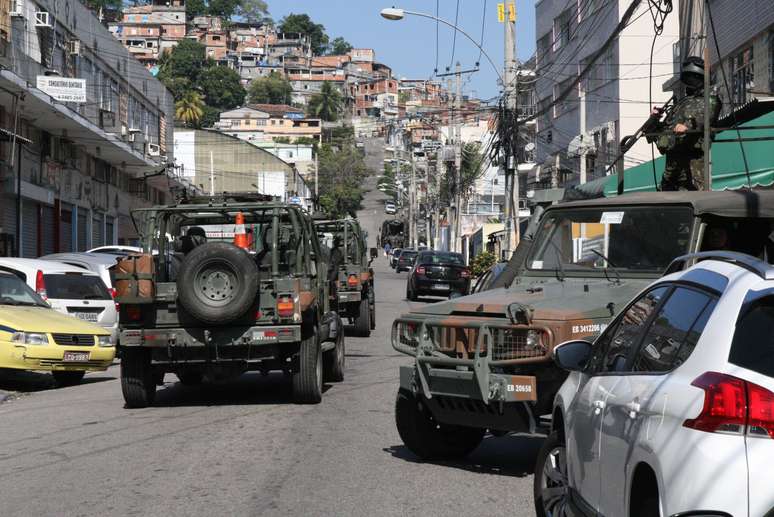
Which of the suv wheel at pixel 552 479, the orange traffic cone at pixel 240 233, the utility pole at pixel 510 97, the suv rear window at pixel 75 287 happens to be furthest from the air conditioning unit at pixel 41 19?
the suv wheel at pixel 552 479

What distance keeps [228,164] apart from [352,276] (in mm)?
66860

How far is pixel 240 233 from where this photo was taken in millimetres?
14164

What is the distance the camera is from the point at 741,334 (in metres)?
4.16

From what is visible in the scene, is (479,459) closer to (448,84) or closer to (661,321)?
(661,321)

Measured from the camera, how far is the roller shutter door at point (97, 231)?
4582 centimetres

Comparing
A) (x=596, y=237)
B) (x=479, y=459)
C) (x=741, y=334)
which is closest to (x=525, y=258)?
(x=596, y=237)

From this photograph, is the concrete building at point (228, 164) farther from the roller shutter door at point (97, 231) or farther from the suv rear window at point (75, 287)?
the suv rear window at point (75, 287)

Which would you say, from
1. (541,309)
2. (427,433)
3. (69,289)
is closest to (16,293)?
(69,289)

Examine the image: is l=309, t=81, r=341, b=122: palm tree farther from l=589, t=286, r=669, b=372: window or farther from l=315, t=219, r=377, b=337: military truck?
l=589, t=286, r=669, b=372: window

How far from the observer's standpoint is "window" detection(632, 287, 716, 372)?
451 centimetres

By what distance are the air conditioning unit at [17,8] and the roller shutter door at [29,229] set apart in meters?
5.71

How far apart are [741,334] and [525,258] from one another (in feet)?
→ 18.8

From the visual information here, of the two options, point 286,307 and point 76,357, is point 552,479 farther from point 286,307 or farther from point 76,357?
point 76,357

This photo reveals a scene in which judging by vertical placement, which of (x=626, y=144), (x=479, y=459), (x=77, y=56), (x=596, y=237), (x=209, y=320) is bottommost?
(x=479, y=459)
